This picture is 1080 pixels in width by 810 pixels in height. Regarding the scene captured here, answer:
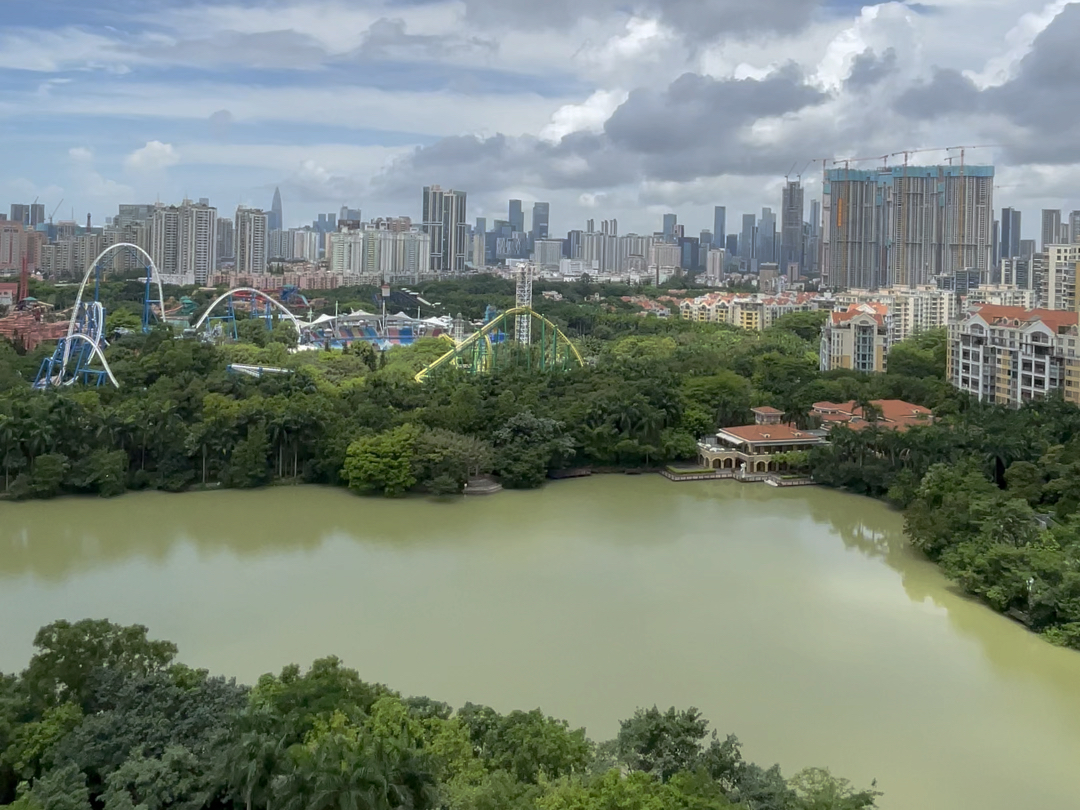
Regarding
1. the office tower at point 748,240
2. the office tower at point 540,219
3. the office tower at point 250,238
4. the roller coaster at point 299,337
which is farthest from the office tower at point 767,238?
the roller coaster at point 299,337

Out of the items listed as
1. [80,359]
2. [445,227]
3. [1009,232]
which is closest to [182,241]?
[445,227]

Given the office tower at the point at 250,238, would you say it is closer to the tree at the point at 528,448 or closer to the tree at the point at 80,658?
the tree at the point at 528,448

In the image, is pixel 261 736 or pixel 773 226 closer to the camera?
pixel 261 736

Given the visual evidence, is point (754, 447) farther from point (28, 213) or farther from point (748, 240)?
point (748, 240)

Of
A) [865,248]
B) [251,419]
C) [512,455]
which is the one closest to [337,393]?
[251,419]

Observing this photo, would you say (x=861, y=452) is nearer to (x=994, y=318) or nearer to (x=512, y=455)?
(x=512, y=455)
